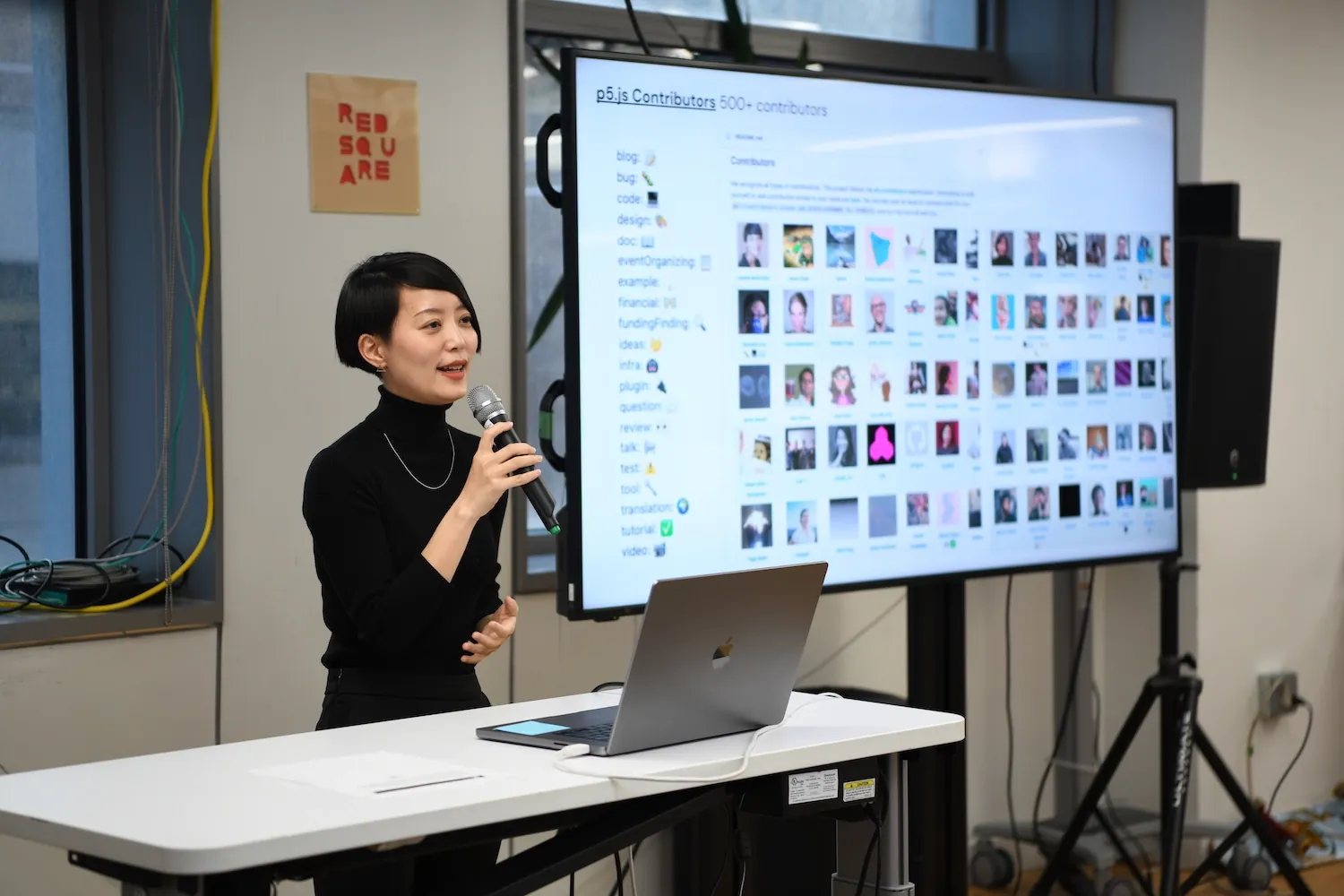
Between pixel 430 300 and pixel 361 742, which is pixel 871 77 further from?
pixel 361 742

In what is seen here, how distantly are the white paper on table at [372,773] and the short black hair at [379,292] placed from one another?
677mm

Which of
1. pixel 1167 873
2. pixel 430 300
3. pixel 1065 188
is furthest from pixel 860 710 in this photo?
pixel 1065 188

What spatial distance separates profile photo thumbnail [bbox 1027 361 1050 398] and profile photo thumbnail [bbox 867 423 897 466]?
1.16ft

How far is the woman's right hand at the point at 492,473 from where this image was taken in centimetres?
197

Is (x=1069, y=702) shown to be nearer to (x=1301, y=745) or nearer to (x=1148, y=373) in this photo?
(x=1301, y=745)

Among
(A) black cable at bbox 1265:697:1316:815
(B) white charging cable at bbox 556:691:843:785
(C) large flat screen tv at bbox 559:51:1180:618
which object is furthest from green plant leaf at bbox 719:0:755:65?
(A) black cable at bbox 1265:697:1316:815

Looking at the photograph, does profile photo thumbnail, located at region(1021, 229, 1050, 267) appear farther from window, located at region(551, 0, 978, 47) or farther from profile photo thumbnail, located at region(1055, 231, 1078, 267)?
window, located at region(551, 0, 978, 47)

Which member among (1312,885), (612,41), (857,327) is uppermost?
→ (612,41)

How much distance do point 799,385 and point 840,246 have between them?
0.29 metres

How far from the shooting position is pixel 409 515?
209cm

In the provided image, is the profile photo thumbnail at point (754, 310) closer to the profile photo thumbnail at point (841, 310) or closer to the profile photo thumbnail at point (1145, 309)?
the profile photo thumbnail at point (841, 310)

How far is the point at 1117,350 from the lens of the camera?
10.6 ft

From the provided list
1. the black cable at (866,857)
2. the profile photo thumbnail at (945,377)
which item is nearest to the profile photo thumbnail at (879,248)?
the profile photo thumbnail at (945,377)

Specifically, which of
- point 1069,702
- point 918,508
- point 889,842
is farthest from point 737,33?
point 889,842
